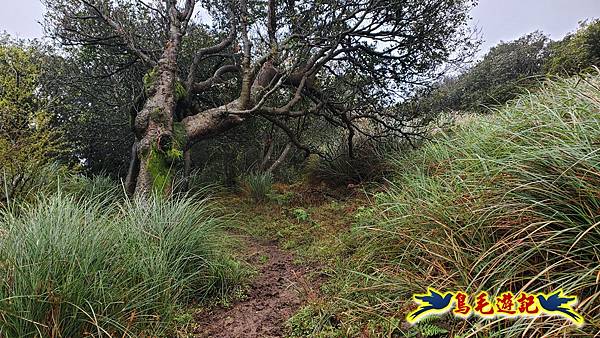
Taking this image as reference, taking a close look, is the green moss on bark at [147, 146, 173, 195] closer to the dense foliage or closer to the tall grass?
the dense foliage

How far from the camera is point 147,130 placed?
4.00 meters

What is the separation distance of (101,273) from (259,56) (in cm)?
488

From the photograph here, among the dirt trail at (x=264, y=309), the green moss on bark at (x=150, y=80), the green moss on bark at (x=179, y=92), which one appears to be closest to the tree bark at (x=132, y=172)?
the green moss on bark at (x=150, y=80)

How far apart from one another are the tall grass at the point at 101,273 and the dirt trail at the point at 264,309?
0.20 meters

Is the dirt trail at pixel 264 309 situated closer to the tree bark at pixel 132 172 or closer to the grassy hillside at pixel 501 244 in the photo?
the grassy hillside at pixel 501 244

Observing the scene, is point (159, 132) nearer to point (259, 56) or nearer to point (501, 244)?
point (259, 56)

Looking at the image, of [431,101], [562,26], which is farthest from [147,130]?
[562,26]

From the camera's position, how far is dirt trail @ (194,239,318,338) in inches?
75.5

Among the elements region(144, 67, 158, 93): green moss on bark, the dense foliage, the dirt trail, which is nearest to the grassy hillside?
the dirt trail

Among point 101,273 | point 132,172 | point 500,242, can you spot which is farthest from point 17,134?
point 500,242

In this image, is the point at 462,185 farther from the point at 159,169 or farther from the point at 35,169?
the point at 35,169

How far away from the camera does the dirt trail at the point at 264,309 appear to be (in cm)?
192

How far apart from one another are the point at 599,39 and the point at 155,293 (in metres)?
16.9

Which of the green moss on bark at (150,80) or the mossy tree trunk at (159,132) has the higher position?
the green moss on bark at (150,80)
